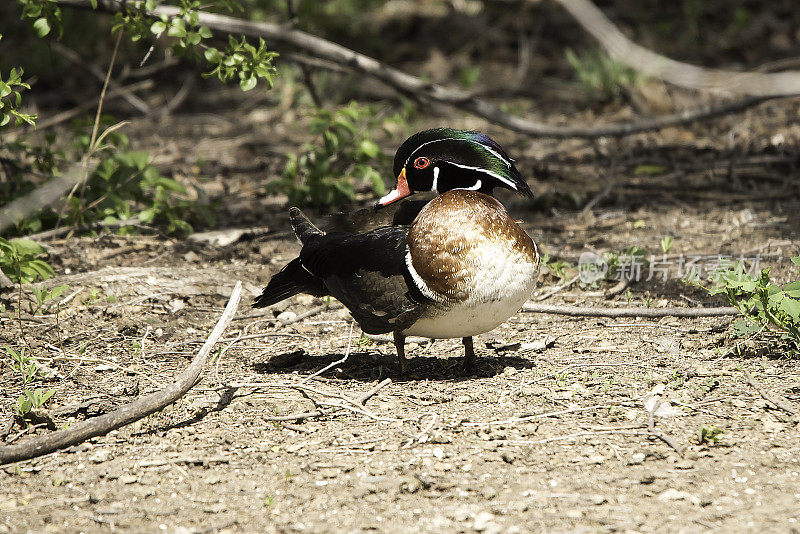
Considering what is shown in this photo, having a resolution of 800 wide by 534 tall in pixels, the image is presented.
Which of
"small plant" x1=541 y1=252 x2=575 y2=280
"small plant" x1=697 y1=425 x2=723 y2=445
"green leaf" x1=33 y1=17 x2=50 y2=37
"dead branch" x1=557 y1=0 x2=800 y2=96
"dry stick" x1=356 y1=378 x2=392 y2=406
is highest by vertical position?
"dead branch" x1=557 y1=0 x2=800 y2=96

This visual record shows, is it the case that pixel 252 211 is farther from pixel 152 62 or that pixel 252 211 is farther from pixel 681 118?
pixel 152 62

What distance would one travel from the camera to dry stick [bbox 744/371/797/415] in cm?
347

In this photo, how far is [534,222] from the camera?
639 centimetres

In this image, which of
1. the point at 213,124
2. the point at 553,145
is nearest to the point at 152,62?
the point at 213,124

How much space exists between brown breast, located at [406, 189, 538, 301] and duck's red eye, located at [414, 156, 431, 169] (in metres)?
0.19

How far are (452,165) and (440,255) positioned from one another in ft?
1.55

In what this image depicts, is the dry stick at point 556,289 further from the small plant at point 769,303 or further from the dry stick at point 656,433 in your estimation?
the dry stick at point 656,433

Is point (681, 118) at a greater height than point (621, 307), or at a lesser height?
greater

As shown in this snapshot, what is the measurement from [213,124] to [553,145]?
3.50 m

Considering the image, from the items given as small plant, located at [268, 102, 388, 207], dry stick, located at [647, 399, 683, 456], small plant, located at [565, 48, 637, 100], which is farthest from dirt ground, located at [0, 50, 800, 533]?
small plant, located at [565, 48, 637, 100]

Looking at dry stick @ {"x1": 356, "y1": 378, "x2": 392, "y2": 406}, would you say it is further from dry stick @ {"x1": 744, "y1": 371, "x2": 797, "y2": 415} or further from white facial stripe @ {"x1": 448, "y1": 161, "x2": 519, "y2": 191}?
dry stick @ {"x1": 744, "y1": 371, "x2": 797, "y2": 415}

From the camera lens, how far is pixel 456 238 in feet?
12.1

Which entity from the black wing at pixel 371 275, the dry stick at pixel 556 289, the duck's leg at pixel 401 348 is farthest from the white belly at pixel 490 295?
the dry stick at pixel 556 289

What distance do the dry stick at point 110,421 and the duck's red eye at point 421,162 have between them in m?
1.03
